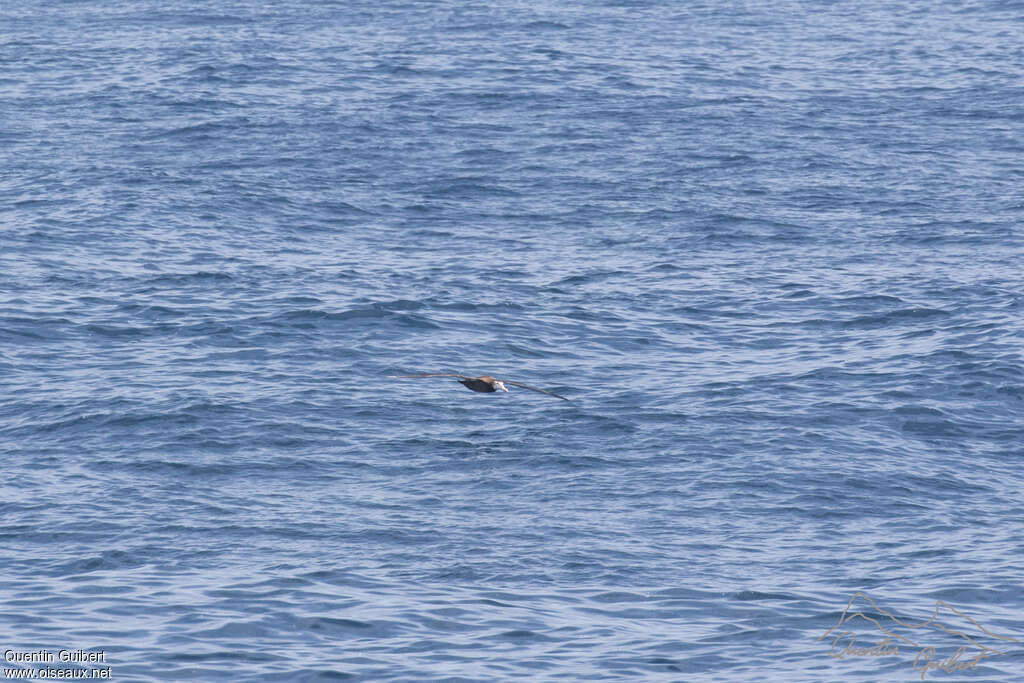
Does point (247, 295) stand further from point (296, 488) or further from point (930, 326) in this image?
point (930, 326)

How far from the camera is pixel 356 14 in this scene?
285 ft

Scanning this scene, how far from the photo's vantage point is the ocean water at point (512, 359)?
30.2 meters

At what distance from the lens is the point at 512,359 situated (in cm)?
4434

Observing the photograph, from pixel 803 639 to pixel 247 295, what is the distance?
959 inches

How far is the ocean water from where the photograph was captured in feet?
99.0

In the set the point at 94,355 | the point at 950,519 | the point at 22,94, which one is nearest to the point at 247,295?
the point at 94,355
